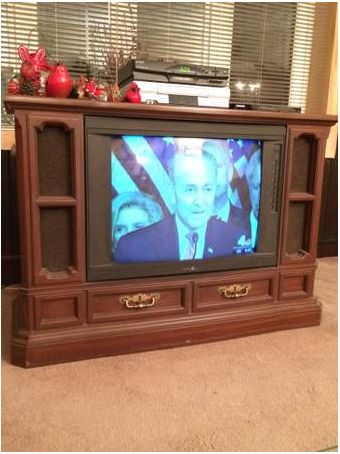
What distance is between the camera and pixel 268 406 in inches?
45.8

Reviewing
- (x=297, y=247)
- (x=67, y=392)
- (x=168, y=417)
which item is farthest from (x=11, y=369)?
(x=297, y=247)

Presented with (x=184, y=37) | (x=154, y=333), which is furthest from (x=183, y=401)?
(x=184, y=37)

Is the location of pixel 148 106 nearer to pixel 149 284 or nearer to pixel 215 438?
pixel 149 284

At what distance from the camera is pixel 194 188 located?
145 cm

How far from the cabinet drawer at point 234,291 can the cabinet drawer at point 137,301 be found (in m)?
0.06

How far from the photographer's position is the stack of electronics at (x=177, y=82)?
4.68 feet

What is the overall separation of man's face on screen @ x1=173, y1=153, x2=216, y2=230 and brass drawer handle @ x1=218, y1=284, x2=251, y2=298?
293 millimetres

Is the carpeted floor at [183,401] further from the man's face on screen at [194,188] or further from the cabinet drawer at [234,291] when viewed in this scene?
the man's face on screen at [194,188]

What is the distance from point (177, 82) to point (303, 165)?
635mm

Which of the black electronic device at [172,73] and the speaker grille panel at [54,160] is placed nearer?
the speaker grille panel at [54,160]

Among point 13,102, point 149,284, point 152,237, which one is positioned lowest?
point 149,284

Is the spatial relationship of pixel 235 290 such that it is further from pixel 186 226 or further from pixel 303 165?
pixel 303 165

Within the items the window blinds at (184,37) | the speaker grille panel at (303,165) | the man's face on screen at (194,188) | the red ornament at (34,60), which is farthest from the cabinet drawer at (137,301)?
the window blinds at (184,37)

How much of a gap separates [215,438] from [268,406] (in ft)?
0.75
